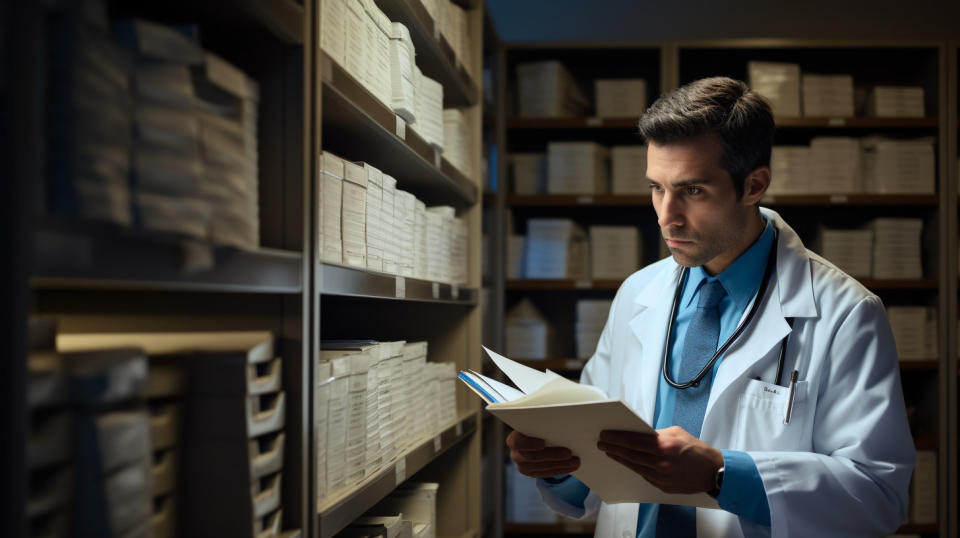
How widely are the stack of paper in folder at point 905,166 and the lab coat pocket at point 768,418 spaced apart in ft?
8.65

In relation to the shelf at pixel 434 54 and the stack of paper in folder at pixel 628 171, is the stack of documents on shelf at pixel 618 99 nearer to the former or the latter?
the stack of paper in folder at pixel 628 171

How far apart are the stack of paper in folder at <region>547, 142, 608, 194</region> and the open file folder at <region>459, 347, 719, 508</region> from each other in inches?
98.9

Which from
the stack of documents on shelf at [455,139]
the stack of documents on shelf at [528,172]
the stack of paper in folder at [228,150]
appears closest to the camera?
the stack of paper in folder at [228,150]

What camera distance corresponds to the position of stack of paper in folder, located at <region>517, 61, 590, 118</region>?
4008 millimetres

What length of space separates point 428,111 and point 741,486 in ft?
4.48

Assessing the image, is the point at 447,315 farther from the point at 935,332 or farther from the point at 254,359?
the point at 935,332

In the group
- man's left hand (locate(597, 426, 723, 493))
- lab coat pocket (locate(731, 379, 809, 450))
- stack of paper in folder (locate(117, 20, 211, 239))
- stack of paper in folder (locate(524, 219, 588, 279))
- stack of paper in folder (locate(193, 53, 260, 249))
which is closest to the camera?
stack of paper in folder (locate(117, 20, 211, 239))

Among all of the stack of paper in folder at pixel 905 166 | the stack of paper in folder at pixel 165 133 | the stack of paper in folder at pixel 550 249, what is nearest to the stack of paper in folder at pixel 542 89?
the stack of paper in folder at pixel 550 249

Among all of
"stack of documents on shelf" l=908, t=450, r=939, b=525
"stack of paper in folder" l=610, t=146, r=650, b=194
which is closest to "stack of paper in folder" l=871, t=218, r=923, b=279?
"stack of documents on shelf" l=908, t=450, r=939, b=525

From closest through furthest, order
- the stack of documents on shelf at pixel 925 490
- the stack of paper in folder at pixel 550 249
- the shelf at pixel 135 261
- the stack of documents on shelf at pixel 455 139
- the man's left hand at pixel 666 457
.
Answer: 1. the shelf at pixel 135 261
2. the man's left hand at pixel 666 457
3. the stack of documents on shelf at pixel 455 139
4. the stack of documents on shelf at pixel 925 490
5. the stack of paper in folder at pixel 550 249

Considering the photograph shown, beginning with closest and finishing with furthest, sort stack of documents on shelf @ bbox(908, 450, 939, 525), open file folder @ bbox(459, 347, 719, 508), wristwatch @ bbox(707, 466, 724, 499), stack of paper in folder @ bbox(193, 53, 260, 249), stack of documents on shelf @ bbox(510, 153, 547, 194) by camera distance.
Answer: stack of paper in folder @ bbox(193, 53, 260, 249), open file folder @ bbox(459, 347, 719, 508), wristwatch @ bbox(707, 466, 724, 499), stack of documents on shelf @ bbox(908, 450, 939, 525), stack of documents on shelf @ bbox(510, 153, 547, 194)

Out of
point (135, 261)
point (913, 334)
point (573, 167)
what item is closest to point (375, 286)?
point (135, 261)

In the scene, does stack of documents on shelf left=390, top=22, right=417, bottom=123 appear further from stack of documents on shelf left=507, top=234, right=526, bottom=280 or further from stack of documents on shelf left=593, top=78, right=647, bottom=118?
stack of documents on shelf left=593, top=78, right=647, bottom=118

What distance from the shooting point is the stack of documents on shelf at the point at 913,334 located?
153 inches
